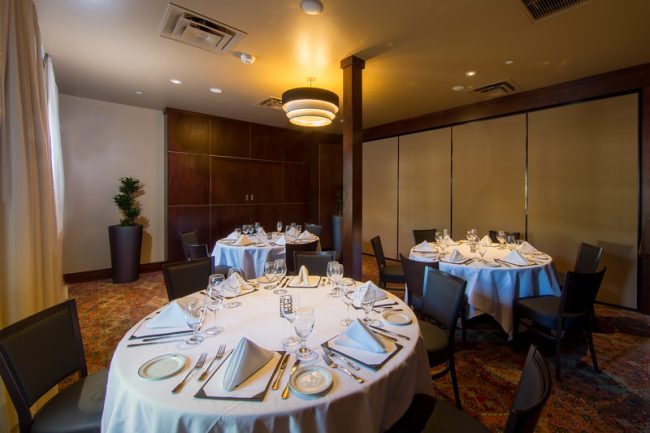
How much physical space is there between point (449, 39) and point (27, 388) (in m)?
3.91

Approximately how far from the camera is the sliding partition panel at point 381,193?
6676 mm

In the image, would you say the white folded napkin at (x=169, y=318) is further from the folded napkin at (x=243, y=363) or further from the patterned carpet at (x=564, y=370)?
the patterned carpet at (x=564, y=370)

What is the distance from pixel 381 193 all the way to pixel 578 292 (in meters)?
4.78

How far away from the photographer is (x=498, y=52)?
3.28m

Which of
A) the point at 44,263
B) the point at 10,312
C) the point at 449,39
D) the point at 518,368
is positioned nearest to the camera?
the point at 10,312

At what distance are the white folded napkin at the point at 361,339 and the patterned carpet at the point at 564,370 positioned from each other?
4.32 ft

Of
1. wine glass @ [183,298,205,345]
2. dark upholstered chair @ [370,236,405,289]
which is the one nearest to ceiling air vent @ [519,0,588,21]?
dark upholstered chair @ [370,236,405,289]

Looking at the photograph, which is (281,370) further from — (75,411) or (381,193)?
(381,193)

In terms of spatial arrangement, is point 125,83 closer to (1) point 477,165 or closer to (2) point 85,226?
(2) point 85,226

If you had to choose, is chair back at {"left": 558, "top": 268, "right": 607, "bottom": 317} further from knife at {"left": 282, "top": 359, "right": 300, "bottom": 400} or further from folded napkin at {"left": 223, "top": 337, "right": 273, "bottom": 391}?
folded napkin at {"left": 223, "top": 337, "right": 273, "bottom": 391}

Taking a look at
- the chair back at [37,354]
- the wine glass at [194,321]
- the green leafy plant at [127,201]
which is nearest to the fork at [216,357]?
the wine glass at [194,321]

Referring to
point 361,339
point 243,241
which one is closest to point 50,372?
point 361,339

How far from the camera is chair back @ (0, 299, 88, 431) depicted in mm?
1202

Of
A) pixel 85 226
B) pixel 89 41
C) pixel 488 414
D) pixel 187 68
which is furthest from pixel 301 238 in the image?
pixel 85 226
